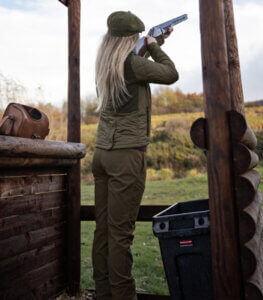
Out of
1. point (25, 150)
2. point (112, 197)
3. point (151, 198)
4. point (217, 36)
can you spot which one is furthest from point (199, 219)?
point (151, 198)

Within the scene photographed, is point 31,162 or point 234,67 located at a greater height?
point 234,67

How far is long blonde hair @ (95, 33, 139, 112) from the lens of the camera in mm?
2322

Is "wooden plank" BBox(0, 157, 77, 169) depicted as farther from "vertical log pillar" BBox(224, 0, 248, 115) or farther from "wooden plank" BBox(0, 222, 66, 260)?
"vertical log pillar" BBox(224, 0, 248, 115)

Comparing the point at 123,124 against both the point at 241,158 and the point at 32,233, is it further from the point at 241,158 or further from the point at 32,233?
the point at 32,233

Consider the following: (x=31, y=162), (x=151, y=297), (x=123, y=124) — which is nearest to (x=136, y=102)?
(x=123, y=124)

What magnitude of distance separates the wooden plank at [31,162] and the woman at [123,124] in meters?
0.52

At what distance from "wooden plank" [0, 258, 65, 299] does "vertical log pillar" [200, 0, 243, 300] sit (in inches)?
54.1

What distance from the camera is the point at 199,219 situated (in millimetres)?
2154

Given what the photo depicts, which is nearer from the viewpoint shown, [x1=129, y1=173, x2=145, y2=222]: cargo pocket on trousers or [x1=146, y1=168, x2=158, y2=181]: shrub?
[x1=129, y1=173, x2=145, y2=222]: cargo pocket on trousers

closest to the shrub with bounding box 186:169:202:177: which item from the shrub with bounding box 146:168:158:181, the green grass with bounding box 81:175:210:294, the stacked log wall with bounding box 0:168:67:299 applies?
the green grass with bounding box 81:175:210:294

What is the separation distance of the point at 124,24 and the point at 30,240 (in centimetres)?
167

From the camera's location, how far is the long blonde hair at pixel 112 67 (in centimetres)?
232

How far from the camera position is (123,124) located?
7.63 ft

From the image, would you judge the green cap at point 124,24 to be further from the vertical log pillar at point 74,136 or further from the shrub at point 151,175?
the shrub at point 151,175
